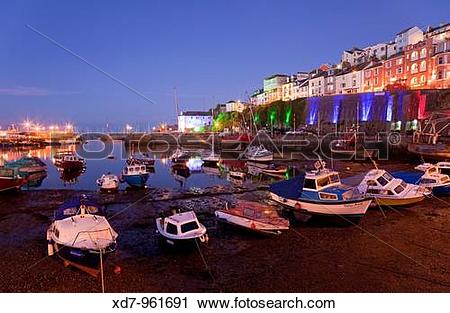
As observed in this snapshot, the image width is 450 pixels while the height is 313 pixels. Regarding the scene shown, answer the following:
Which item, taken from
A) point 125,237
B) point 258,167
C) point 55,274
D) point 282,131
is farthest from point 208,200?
point 282,131

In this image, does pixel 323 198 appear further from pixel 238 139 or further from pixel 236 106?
pixel 236 106

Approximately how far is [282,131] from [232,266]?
89.9 metres

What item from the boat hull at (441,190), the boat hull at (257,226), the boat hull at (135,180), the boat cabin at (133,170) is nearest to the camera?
the boat hull at (257,226)

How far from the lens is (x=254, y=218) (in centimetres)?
1738

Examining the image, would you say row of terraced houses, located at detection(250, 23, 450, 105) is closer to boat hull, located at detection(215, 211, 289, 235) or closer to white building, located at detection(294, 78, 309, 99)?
white building, located at detection(294, 78, 309, 99)

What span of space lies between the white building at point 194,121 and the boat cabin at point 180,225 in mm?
156625

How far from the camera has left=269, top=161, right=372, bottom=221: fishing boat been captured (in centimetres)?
1834

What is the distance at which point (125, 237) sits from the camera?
58.2ft

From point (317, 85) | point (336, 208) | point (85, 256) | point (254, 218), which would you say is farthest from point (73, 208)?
point (317, 85)

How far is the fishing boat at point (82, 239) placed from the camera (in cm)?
1307

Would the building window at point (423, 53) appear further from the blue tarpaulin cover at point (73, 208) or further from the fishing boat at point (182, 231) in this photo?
the blue tarpaulin cover at point (73, 208)

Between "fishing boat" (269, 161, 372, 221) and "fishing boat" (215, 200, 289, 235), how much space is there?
85.4 inches

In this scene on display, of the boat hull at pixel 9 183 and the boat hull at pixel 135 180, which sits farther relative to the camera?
the boat hull at pixel 135 180

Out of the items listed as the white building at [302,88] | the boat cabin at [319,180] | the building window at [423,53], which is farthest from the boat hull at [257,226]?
the white building at [302,88]
